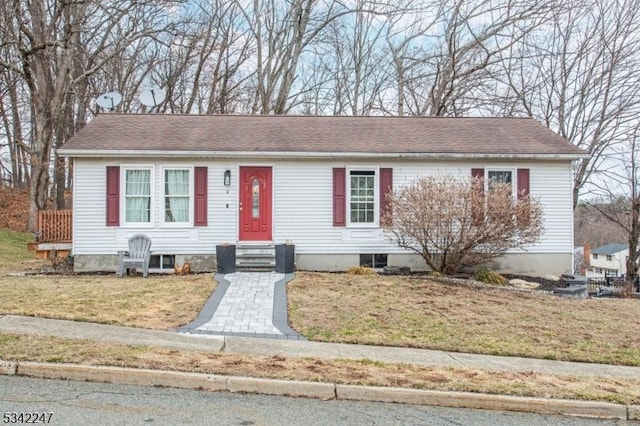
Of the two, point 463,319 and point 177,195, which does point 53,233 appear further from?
point 463,319

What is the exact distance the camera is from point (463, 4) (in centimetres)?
2494

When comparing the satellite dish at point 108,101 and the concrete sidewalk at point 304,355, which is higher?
the satellite dish at point 108,101

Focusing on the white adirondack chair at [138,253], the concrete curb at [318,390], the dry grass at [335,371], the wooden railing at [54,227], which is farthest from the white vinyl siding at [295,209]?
the concrete curb at [318,390]

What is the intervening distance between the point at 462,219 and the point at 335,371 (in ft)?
23.5

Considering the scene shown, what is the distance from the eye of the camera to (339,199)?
43.7ft

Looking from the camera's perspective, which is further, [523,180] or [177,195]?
[523,180]

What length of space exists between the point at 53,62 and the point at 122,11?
6369 millimetres

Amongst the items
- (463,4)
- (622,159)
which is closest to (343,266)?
(622,159)

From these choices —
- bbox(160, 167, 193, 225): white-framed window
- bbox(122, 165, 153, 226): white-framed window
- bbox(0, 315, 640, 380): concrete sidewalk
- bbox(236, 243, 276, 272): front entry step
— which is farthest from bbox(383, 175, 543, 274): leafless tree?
bbox(122, 165, 153, 226): white-framed window

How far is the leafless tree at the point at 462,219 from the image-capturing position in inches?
452

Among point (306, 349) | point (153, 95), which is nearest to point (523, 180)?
point (306, 349)

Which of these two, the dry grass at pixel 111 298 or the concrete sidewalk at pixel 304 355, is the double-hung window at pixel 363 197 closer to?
the dry grass at pixel 111 298

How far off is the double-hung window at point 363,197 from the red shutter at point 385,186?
16cm

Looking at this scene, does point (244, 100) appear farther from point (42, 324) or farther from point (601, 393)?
point (601, 393)
